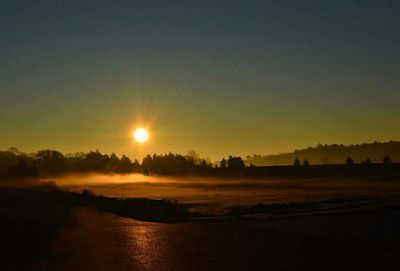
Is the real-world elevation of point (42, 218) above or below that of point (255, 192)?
below

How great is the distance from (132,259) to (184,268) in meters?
2.50

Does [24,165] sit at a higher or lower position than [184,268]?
higher

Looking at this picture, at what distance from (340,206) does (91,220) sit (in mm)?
18651

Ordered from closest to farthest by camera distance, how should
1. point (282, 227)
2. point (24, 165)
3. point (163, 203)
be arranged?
point (282, 227) → point (163, 203) → point (24, 165)

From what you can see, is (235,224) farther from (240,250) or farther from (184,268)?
(184,268)

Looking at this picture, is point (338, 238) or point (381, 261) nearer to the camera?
point (381, 261)

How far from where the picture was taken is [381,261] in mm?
20250

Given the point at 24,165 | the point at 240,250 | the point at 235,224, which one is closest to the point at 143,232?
the point at 235,224

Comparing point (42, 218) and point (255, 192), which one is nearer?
point (42, 218)

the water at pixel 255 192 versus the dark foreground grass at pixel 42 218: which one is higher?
the water at pixel 255 192

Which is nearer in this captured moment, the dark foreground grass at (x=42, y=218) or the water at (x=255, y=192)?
the dark foreground grass at (x=42, y=218)

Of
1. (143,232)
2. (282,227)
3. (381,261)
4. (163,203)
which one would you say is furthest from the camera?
(163,203)

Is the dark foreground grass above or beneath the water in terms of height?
beneath

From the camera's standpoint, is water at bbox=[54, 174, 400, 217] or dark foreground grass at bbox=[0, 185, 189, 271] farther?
water at bbox=[54, 174, 400, 217]
